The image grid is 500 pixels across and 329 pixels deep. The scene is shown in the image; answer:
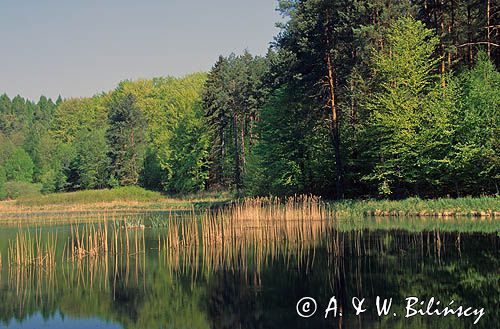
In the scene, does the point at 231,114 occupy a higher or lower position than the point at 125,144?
higher

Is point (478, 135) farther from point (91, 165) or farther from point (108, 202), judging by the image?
point (91, 165)

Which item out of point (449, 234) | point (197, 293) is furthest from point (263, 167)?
point (197, 293)

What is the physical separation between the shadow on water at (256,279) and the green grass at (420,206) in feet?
13.2

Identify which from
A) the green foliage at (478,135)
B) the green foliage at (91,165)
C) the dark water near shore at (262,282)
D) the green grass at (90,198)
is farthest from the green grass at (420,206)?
the green foliage at (91,165)

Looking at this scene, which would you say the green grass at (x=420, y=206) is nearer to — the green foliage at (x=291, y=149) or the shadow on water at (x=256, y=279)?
the shadow on water at (x=256, y=279)

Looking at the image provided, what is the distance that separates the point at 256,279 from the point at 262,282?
528mm

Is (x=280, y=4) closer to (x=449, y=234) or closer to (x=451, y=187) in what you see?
(x=451, y=187)

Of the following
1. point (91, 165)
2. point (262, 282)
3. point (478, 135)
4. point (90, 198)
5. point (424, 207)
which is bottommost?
point (262, 282)

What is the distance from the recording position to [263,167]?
46375 mm

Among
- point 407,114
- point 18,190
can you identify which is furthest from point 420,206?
point 18,190

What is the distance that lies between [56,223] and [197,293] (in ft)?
89.5

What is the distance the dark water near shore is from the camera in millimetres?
12867

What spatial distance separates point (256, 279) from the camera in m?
16.9

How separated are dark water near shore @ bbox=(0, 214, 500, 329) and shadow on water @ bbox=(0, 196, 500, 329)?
32 millimetres
